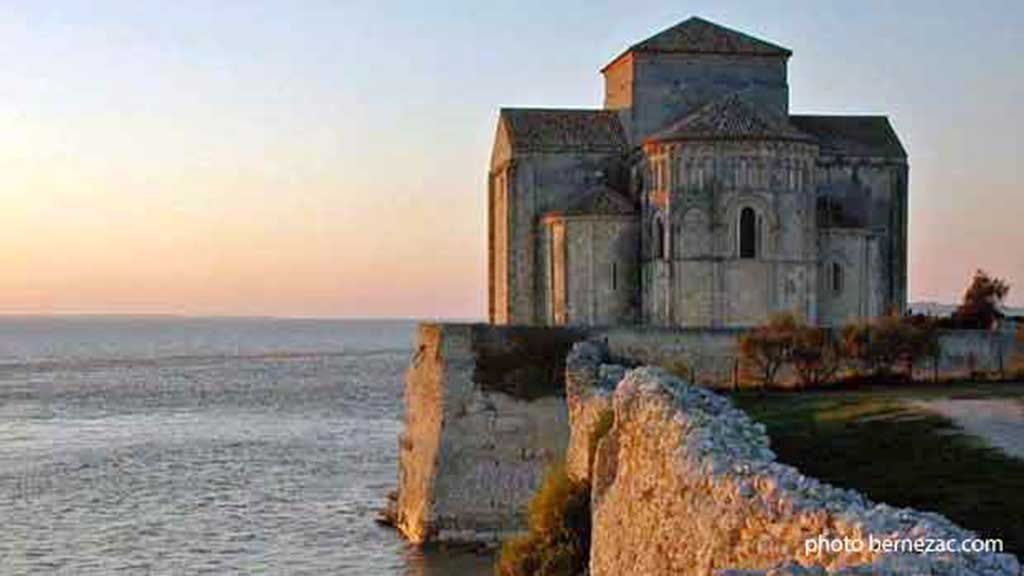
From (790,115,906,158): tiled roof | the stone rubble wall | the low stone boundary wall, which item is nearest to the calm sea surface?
the low stone boundary wall

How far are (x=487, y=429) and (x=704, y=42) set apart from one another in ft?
54.7

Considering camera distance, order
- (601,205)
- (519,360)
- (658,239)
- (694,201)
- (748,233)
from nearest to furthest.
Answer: (519,360)
(694,201)
(748,233)
(658,239)
(601,205)

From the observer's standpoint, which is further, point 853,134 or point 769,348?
point 853,134

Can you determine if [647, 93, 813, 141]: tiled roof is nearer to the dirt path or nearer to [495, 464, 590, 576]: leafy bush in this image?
the dirt path

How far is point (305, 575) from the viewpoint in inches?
1046

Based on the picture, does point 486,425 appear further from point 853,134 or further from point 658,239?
point 853,134

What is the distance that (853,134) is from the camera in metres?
41.8

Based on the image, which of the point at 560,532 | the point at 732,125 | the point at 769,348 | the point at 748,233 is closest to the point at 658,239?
the point at 748,233

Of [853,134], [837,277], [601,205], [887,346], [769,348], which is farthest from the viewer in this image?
[853,134]

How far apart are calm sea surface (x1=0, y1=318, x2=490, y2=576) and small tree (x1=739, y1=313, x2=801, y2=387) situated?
808 centimetres

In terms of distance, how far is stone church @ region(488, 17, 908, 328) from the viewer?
3553cm

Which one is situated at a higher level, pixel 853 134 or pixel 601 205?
pixel 853 134

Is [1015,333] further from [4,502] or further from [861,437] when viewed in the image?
[4,502]

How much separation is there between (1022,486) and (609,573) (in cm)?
441
